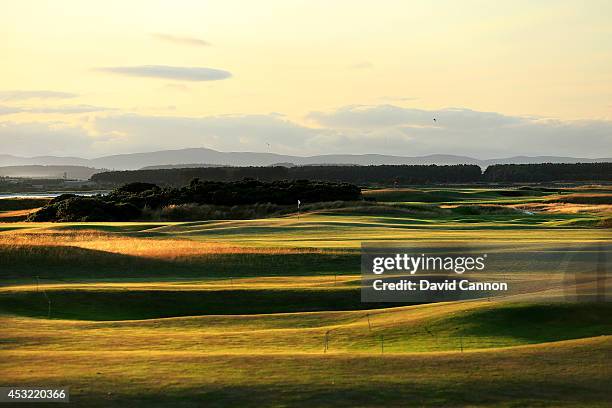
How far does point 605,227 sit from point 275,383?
185 feet

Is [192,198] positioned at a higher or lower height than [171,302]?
higher

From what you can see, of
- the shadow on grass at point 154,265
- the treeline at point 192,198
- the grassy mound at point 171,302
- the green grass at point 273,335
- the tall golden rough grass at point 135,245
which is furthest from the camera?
the treeline at point 192,198

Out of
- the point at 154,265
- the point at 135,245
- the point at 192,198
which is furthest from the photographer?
the point at 192,198

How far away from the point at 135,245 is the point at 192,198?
2251 inches

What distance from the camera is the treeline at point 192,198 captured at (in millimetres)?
86812

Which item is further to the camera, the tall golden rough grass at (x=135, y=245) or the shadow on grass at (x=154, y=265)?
the tall golden rough grass at (x=135, y=245)

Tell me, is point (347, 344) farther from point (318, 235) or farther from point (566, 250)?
point (318, 235)

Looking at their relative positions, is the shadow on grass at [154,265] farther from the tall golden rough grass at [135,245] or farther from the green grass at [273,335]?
the tall golden rough grass at [135,245]

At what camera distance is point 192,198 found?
103 metres

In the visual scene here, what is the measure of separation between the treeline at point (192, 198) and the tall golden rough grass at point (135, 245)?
33.7 meters

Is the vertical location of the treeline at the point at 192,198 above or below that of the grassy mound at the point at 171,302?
above

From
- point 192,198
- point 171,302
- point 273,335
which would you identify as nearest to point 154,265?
point 171,302

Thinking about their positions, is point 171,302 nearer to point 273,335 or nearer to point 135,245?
point 273,335

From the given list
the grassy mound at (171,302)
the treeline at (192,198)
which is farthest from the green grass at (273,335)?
the treeline at (192,198)
